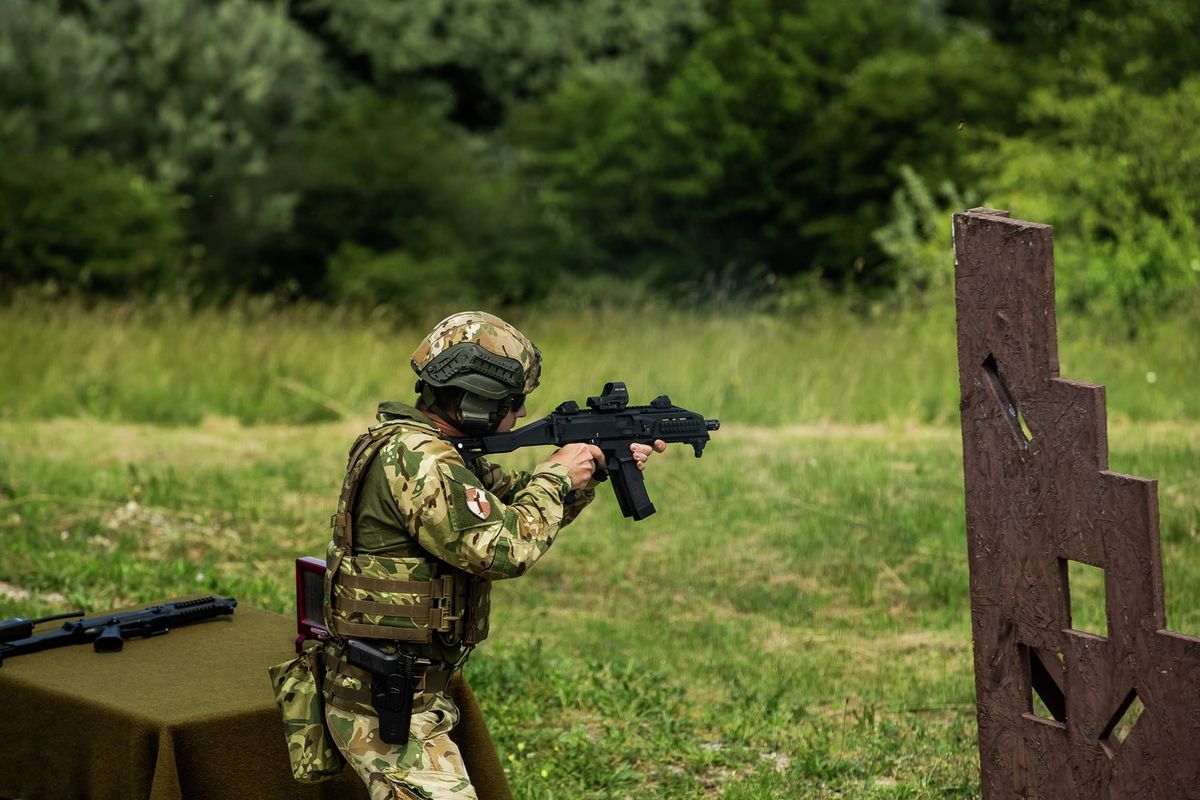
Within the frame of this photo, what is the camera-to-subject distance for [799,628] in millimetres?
8344

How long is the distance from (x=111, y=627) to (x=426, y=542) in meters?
1.64

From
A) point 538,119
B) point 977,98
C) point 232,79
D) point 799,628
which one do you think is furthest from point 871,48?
point 799,628

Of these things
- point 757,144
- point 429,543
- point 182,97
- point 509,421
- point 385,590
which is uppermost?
point 182,97

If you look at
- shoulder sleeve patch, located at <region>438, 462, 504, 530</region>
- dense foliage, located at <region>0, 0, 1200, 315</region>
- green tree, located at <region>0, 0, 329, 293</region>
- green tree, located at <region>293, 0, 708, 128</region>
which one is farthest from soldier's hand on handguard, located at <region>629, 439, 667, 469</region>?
green tree, located at <region>293, 0, 708, 128</region>

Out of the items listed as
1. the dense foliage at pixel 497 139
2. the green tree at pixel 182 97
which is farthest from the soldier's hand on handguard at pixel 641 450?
the green tree at pixel 182 97

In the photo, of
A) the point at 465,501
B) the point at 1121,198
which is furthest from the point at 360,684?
the point at 1121,198

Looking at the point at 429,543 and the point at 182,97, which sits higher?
the point at 182,97

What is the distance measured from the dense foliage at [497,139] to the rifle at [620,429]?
19.3 m

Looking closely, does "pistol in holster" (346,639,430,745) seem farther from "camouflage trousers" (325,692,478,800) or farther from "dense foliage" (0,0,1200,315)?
"dense foliage" (0,0,1200,315)

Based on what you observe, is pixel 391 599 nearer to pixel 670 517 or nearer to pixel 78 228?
pixel 670 517

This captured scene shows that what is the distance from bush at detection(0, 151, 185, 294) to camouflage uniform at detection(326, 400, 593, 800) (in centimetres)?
1904

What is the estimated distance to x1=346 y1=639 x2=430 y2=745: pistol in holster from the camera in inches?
162

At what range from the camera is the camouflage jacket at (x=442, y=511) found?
4113 mm

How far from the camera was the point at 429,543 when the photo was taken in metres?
4.14
